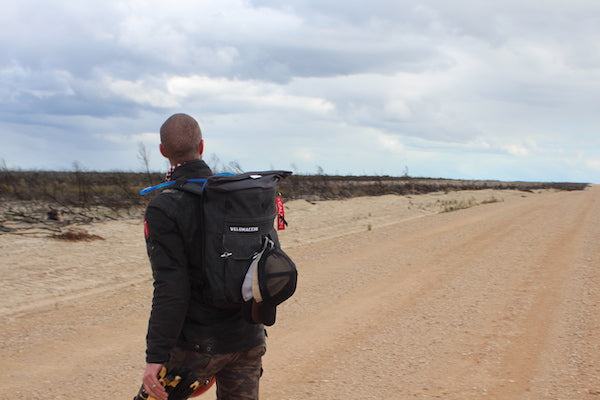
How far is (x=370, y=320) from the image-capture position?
6.48 m

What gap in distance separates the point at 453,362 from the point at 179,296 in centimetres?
366

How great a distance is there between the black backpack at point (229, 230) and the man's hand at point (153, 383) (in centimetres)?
38

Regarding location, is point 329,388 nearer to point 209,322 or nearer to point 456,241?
point 209,322

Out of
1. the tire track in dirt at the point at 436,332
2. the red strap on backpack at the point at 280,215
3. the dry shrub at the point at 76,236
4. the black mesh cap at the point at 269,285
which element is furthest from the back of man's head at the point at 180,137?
the dry shrub at the point at 76,236

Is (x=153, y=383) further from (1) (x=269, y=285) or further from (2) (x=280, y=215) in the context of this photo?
(2) (x=280, y=215)

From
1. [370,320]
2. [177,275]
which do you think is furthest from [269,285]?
[370,320]

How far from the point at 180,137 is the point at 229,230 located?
50cm

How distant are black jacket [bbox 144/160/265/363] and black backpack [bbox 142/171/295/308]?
5 centimetres

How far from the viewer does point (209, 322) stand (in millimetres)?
2408

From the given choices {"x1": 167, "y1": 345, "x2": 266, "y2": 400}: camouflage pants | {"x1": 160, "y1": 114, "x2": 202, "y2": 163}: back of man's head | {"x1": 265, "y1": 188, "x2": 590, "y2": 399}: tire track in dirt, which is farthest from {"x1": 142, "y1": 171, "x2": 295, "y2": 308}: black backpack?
{"x1": 265, "y1": 188, "x2": 590, "y2": 399}: tire track in dirt

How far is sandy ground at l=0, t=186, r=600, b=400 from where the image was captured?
4.66m

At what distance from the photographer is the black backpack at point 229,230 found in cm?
227

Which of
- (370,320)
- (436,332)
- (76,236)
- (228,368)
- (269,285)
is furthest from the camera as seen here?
(76,236)

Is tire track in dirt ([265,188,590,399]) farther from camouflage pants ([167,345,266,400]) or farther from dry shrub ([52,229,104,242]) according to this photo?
dry shrub ([52,229,104,242])
